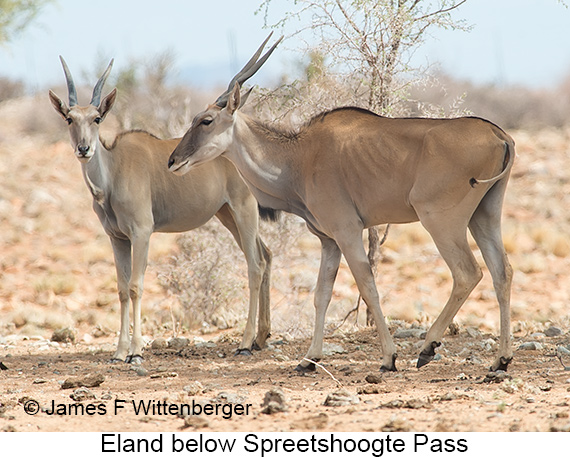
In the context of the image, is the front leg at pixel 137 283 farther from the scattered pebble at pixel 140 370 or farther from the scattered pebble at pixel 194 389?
the scattered pebble at pixel 194 389

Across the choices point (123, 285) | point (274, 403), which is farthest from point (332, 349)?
point (274, 403)

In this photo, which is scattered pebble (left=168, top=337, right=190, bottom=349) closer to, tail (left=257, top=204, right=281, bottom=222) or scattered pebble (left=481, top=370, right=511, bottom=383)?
tail (left=257, top=204, right=281, bottom=222)

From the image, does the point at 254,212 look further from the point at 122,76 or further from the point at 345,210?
the point at 122,76

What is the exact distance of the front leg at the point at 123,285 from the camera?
8.16 metres

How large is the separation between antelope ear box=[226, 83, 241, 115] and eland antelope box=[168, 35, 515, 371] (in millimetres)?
12

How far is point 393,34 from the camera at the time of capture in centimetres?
872

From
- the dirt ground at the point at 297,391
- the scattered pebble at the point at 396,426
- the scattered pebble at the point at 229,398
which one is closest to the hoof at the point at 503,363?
the dirt ground at the point at 297,391

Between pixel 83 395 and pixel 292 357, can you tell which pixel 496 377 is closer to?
pixel 292 357

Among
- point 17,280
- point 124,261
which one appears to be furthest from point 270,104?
point 17,280

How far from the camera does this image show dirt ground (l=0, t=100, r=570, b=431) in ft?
17.2

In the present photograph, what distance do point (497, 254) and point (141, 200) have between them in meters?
3.52

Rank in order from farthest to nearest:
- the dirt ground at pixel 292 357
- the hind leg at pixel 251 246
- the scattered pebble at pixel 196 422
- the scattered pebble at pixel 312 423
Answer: the hind leg at pixel 251 246
the dirt ground at pixel 292 357
the scattered pebble at pixel 196 422
the scattered pebble at pixel 312 423

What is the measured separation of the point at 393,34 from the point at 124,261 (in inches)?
145

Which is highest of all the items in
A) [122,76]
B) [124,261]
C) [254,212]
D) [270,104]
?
[122,76]
